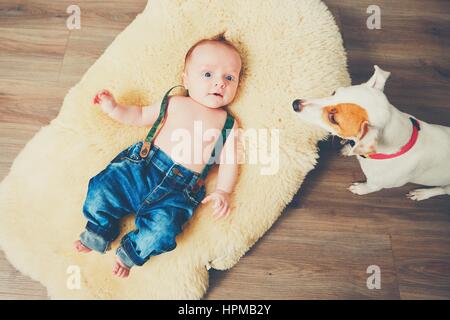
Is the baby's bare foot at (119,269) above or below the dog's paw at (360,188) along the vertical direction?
below

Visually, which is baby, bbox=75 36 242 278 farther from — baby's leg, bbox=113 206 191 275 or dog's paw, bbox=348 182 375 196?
dog's paw, bbox=348 182 375 196

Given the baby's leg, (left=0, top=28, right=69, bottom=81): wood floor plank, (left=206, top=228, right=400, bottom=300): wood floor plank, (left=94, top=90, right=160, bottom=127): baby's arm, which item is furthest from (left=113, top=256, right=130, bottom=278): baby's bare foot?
(left=0, top=28, right=69, bottom=81): wood floor plank

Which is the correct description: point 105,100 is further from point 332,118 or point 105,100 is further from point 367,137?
point 367,137

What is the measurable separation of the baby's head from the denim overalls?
15 centimetres

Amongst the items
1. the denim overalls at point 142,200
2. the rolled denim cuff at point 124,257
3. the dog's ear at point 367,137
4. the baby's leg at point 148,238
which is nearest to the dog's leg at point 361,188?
the dog's ear at point 367,137

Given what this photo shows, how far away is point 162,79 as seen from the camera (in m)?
1.45

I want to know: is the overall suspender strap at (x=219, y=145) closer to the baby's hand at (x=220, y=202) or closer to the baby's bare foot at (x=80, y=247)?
the baby's hand at (x=220, y=202)

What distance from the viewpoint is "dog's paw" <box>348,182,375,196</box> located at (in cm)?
141

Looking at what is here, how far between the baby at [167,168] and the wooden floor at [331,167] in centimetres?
29

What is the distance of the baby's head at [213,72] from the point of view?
1278 mm

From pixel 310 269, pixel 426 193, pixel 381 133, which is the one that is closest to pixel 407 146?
pixel 381 133

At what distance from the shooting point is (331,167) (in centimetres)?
150

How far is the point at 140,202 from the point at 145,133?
28cm

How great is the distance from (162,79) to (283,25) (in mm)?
504
